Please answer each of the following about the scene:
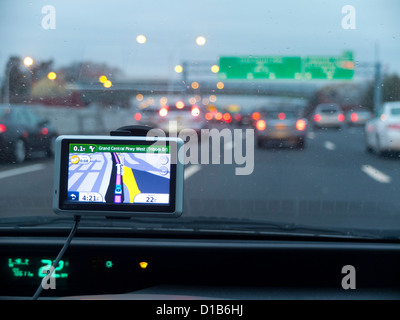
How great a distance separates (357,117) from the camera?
6566mm

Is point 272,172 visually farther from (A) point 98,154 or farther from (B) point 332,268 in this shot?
(A) point 98,154

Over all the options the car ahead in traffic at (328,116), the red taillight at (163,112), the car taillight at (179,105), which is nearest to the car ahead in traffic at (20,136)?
the red taillight at (163,112)

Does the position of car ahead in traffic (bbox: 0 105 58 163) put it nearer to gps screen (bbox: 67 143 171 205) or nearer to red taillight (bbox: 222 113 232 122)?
red taillight (bbox: 222 113 232 122)

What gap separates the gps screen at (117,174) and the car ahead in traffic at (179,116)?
7.25 feet

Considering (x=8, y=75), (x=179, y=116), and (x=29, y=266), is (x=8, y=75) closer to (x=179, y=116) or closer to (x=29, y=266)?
(x=179, y=116)

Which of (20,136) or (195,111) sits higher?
(195,111)

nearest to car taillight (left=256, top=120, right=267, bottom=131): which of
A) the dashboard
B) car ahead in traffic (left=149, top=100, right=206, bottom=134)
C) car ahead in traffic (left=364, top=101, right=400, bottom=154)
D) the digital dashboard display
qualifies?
car ahead in traffic (left=149, top=100, right=206, bottom=134)

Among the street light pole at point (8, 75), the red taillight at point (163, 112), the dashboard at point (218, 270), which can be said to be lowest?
the dashboard at point (218, 270)

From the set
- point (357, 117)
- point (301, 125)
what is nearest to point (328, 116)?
point (357, 117)

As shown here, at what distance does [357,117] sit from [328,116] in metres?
0.40

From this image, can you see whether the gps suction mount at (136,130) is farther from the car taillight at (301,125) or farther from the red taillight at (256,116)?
the car taillight at (301,125)

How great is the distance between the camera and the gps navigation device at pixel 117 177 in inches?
122

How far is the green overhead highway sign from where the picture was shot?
5090mm

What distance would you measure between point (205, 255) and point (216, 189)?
2967 millimetres
